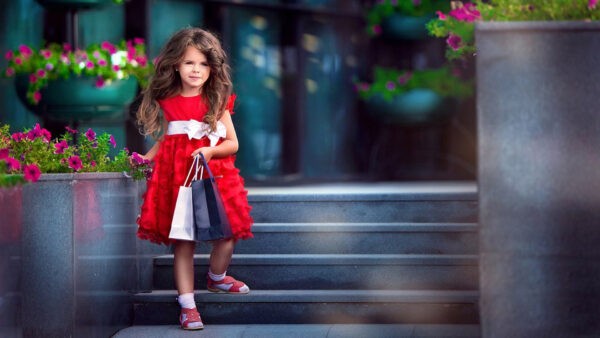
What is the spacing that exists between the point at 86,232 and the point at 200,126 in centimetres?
83

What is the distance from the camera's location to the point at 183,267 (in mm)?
4348

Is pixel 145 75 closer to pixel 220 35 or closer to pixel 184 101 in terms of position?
pixel 220 35

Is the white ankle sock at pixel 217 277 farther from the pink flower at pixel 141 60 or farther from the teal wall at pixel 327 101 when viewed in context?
the teal wall at pixel 327 101

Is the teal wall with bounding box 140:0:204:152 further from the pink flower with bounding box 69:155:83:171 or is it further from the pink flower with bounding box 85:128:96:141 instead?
the pink flower with bounding box 69:155:83:171

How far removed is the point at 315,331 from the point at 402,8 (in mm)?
4602

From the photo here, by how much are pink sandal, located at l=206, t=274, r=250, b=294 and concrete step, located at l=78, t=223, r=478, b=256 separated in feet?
1.50

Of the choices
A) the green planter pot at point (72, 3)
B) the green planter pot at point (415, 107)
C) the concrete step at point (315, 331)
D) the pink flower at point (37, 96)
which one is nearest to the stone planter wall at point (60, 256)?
the concrete step at point (315, 331)

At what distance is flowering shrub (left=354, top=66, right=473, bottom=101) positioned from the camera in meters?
7.81

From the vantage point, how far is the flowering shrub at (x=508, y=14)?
3342mm

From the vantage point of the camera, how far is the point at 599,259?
10.4 feet

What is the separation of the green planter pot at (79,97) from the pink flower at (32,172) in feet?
8.87

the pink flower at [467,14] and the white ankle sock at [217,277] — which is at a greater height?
the pink flower at [467,14]

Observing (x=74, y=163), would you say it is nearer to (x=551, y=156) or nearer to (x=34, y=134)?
(x=34, y=134)

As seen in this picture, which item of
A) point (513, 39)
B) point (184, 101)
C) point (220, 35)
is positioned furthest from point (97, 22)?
point (513, 39)
